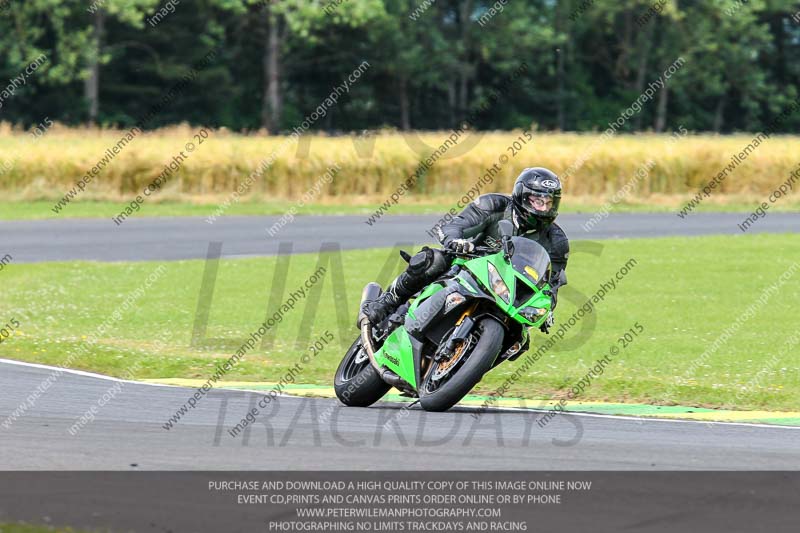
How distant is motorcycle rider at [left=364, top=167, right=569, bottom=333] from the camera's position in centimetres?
997

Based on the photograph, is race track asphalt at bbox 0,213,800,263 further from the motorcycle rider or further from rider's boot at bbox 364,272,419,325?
the motorcycle rider

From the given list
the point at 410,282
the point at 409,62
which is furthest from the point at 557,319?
the point at 409,62

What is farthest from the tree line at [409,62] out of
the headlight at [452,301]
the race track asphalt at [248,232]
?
the headlight at [452,301]

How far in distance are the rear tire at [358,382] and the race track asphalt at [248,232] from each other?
43.5ft

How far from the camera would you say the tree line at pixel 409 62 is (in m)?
54.4

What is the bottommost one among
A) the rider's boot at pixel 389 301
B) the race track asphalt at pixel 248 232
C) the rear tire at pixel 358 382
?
the race track asphalt at pixel 248 232

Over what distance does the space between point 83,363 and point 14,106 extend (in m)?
44.9
